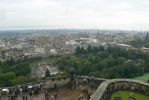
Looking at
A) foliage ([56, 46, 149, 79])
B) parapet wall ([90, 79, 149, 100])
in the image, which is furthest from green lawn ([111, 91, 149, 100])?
foliage ([56, 46, 149, 79])

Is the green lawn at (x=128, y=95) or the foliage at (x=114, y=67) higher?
the green lawn at (x=128, y=95)

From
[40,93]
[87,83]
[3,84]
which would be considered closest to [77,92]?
[87,83]

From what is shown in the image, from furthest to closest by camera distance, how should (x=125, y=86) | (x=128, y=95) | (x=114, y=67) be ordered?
(x=114, y=67), (x=125, y=86), (x=128, y=95)

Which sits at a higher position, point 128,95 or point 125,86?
point 125,86

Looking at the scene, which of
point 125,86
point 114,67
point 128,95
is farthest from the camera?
point 114,67

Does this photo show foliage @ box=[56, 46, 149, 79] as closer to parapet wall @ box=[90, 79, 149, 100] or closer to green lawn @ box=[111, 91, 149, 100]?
parapet wall @ box=[90, 79, 149, 100]

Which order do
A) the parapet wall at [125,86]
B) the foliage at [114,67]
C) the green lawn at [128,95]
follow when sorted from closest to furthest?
the parapet wall at [125,86] < the green lawn at [128,95] < the foliage at [114,67]

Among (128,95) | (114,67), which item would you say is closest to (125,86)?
(128,95)

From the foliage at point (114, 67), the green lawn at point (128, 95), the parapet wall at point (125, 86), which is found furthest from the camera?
the foliage at point (114, 67)

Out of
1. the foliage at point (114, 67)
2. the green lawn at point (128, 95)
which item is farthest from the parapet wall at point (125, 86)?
the foliage at point (114, 67)

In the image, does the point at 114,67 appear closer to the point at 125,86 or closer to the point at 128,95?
the point at 125,86

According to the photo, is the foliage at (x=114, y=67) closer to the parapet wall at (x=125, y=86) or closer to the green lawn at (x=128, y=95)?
the parapet wall at (x=125, y=86)
